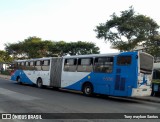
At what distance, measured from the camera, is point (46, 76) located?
22.7 meters

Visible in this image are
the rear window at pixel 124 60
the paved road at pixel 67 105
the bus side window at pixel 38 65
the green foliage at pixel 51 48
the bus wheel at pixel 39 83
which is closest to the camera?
the paved road at pixel 67 105

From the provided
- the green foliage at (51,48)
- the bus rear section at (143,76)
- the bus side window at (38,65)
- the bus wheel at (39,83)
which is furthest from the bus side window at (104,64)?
the green foliage at (51,48)

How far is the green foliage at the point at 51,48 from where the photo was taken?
53844 mm

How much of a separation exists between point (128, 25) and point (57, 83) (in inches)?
509

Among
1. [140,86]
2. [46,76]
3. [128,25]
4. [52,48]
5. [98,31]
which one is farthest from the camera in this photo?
[52,48]

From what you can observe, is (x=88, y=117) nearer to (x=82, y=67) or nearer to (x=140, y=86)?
(x=140, y=86)

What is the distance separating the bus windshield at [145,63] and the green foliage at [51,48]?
3852 centimetres

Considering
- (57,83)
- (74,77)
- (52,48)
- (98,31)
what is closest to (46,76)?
(57,83)

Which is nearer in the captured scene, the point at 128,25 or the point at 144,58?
the point at 144,58

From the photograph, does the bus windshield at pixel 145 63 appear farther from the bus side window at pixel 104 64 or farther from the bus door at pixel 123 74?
the bus side window at pixel 104 64

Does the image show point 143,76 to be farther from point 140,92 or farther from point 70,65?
point 70,65

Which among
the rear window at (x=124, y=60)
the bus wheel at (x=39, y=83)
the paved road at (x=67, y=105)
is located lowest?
the paved road at (x=67, y=105)

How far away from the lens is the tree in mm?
30281

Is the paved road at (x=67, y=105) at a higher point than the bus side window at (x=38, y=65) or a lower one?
lower
